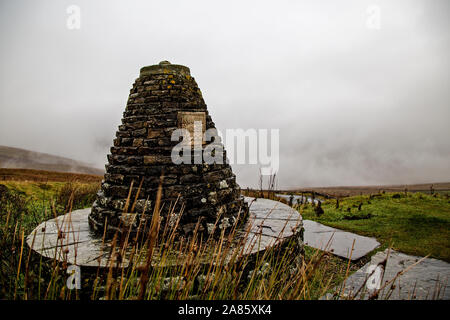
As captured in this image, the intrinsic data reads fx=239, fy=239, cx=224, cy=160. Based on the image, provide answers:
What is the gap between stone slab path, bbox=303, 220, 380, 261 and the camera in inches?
202

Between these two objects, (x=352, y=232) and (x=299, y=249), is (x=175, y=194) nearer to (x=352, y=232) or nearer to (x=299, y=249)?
(x=299, y=249)

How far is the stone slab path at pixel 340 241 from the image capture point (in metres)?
5.13

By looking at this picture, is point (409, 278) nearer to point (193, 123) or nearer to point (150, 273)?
point (150, 273)

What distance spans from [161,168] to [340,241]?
4715mm

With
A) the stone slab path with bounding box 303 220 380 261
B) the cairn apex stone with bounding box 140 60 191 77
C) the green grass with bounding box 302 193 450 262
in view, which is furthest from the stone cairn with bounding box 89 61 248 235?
the green grass with bounding box 302 193 450 262

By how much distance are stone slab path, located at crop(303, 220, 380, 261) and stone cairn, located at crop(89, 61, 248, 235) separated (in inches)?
93.6

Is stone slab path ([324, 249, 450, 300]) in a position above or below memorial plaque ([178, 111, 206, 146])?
below

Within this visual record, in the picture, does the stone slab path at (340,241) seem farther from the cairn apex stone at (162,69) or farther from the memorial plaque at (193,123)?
the cairn apex stone at (162,69)

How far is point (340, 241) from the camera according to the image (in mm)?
5832

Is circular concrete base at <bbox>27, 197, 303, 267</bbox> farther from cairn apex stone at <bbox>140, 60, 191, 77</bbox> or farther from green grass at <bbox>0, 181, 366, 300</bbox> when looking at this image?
cairn apex stone at <bbox>140, 60, 191, 77</bbox>
